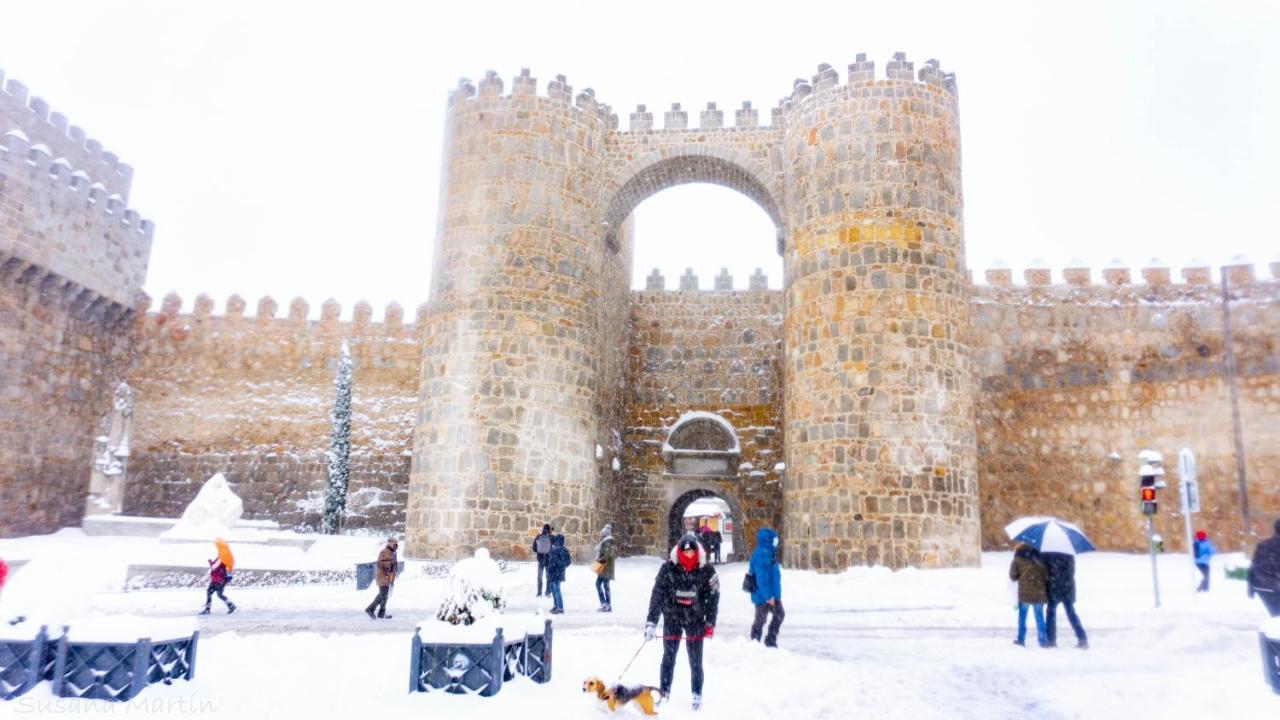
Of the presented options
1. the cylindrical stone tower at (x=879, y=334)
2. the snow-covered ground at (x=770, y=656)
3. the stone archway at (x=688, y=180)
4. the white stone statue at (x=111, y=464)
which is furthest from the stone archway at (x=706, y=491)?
the white stone statue at (x=111, y=464)

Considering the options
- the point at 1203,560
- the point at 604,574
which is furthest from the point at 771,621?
the point at 1203,560

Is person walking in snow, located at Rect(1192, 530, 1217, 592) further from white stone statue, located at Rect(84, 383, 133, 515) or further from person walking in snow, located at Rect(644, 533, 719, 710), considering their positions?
white stone statue, located at Rect(84, 383, 133, 515)

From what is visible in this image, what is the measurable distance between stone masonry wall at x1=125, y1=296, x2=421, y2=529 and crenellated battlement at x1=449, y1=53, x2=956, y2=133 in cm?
863

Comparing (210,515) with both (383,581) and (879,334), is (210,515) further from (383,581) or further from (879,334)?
(879,334)

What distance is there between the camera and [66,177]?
22031mm

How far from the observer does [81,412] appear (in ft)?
75.4

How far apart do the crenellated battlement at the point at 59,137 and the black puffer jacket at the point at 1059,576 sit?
23960mm

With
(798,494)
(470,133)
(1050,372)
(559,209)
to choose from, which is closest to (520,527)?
(798,494)

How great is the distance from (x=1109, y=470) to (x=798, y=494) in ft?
26.1

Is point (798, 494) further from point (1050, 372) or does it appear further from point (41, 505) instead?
point (41, 505)

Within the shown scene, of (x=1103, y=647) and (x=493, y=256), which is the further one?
(x=493, y=256)

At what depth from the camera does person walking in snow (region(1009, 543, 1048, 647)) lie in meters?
→ 8.84

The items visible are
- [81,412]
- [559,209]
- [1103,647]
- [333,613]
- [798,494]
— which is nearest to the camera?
[1103,647]

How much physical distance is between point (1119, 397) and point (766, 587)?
14940 mm
